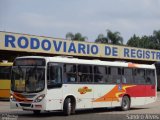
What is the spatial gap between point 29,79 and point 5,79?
14.0 m

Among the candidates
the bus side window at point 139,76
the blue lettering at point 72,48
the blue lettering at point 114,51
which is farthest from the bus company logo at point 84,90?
the blue lettering at point 114,51

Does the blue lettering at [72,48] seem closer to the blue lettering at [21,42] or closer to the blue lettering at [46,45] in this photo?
the blue lettering at [46,45]

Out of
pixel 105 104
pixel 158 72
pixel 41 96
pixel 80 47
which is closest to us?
pixel 41 96

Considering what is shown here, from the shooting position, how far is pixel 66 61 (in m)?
20.7

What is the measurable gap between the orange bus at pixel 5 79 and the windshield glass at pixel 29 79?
518 inches

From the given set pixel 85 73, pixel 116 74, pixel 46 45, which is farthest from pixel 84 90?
pixel 46 45

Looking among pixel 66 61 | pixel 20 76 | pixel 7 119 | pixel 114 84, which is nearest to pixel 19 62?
pixel 20 76

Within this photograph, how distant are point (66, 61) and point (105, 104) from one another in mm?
3666

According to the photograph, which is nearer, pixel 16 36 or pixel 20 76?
pixel 20 76

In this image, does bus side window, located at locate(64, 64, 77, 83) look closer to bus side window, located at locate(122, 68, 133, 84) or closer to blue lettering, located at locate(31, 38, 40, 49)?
bus side window, located at locate(122, 68, 133, 84)

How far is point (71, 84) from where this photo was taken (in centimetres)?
2075

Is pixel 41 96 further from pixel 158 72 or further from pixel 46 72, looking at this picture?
pixel 158 72

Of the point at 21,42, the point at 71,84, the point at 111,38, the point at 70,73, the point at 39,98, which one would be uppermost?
the point at 111,38

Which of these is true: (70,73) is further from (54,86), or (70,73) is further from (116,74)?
(116,74)
